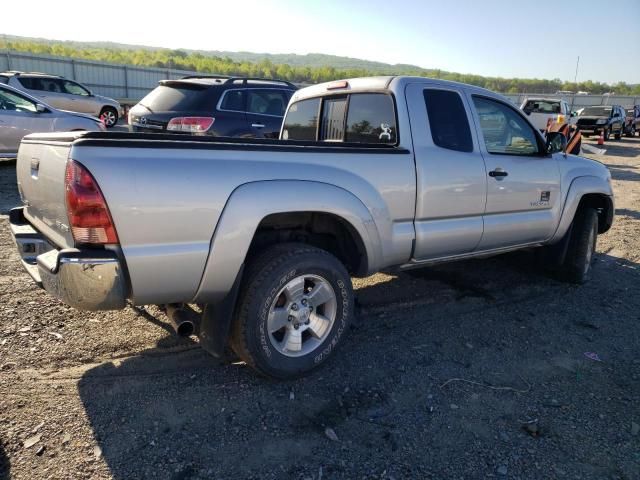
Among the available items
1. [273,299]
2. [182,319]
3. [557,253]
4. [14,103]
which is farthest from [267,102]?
[182,319]

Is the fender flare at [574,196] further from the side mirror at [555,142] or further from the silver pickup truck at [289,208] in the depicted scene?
the side mirror at [555,142]

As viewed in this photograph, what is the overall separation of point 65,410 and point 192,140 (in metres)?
1.70

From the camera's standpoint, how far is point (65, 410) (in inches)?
109

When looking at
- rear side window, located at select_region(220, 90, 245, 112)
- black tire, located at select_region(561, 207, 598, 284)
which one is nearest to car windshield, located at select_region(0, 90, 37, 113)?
rear side window, located at select_region(220, 90, 245, 112)

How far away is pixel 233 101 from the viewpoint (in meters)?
8.05

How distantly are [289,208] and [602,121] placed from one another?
2927cm

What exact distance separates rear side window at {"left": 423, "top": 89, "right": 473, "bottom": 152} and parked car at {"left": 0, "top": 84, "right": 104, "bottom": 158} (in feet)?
25.8

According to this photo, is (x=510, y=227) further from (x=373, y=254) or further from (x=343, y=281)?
(x=343, y=281)

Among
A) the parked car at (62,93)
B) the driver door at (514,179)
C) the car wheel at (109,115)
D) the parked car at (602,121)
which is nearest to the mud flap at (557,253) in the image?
the driver door at (514,179)

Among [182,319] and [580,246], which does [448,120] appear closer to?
[580,246]

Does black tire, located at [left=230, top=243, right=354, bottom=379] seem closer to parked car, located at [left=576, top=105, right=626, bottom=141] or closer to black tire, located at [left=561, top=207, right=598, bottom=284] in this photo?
black tire, located at [left=561, top=207, right=598, bottom=284]

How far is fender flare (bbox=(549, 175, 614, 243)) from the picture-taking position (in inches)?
195

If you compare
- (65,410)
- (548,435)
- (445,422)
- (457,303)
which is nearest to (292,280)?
(445,422)

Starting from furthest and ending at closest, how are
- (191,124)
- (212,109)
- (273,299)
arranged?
1. (212,109)
2. (191,124)
3. (273,299)
